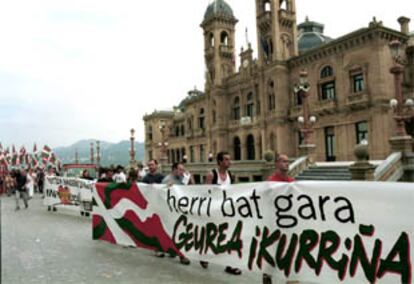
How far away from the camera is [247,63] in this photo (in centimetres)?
4053

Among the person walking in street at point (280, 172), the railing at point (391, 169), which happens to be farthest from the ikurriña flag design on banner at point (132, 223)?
the railing at point (391, 169)

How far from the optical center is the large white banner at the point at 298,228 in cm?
380

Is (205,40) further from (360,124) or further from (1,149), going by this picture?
(1,149)

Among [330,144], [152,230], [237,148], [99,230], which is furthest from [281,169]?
[237,148]

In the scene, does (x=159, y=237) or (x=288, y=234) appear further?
(x=159, y=237)

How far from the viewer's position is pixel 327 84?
3150cm

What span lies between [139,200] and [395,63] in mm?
12337

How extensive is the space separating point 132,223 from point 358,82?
26.9 m

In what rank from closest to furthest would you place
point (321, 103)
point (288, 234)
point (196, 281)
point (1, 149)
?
point (288, 234) < point (196, 281) < point (1, 149) < point (321, 103)

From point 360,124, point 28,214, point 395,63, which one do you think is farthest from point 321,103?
point 28,214

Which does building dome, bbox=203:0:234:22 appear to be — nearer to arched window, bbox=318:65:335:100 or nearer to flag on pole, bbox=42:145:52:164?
arched window, bbox=318:65:335:100

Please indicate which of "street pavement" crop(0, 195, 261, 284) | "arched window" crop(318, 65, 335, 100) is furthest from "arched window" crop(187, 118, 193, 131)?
"street pavement" crop(0, 195, 261, 284)

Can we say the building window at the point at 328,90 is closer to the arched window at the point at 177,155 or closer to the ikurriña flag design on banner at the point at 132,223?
the ikurriña flag design on banner at the point at 132,223

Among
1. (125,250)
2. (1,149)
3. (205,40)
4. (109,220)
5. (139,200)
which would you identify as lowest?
(125,250)
